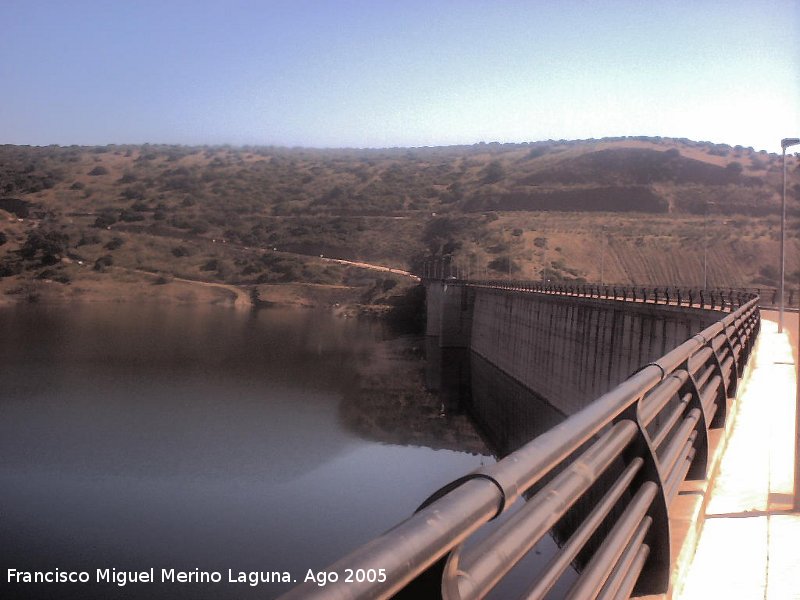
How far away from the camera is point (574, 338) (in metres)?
33.7

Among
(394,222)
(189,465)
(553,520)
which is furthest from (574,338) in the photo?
(394,222)

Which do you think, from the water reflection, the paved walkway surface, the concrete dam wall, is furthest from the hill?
the paved walkway surface

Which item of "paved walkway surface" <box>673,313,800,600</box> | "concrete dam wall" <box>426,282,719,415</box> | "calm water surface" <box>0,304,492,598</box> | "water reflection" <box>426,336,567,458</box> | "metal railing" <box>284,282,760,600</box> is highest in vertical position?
"metal railing" <box>284,282,760,600</box>

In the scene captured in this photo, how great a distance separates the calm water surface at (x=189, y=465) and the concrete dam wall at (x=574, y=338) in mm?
5248

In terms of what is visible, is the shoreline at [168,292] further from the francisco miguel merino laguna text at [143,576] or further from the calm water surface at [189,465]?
the francisco miguel merino laguna text at [143,576]

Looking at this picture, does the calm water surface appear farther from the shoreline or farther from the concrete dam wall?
the shoreline

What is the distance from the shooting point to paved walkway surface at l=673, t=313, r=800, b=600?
4125mm

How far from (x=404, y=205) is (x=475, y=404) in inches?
3611

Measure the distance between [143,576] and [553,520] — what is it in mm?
17096

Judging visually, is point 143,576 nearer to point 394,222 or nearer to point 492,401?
point 492,401

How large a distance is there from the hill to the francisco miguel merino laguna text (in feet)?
158

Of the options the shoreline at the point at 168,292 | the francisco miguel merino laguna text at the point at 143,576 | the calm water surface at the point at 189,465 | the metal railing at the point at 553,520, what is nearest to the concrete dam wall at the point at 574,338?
the calm water surface at the point at 189,465

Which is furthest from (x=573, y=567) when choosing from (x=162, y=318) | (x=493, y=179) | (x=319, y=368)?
(x=493, y=179)

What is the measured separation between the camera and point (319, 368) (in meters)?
48.8
